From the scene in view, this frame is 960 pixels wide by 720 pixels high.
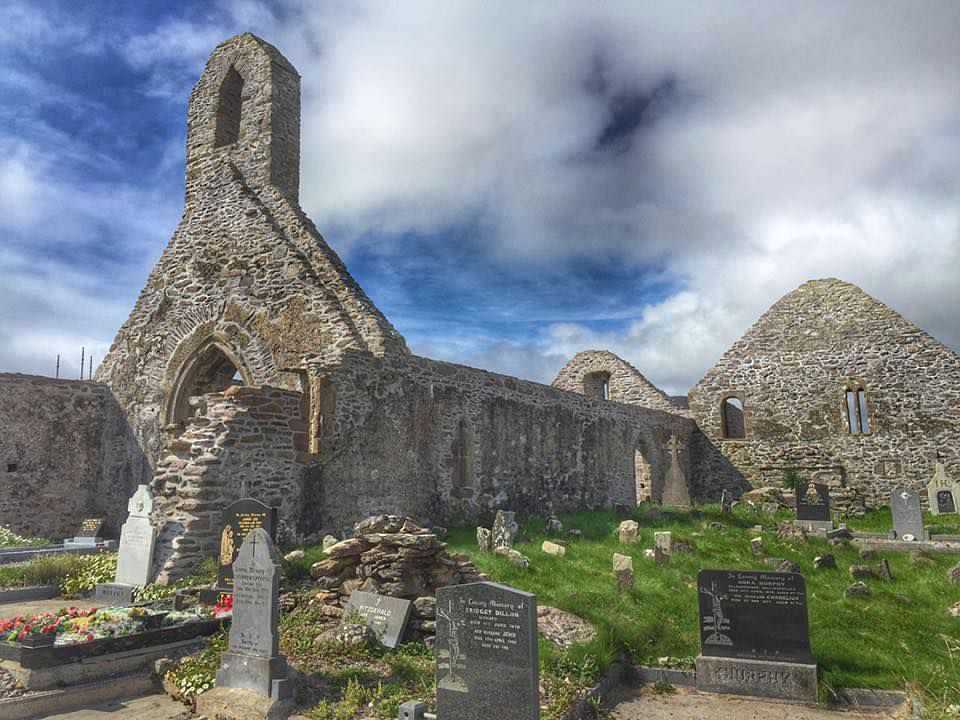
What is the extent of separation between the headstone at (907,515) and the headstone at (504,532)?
25.8 feet

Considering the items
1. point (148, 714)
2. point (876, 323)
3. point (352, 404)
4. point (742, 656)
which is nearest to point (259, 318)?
point (352, 404)

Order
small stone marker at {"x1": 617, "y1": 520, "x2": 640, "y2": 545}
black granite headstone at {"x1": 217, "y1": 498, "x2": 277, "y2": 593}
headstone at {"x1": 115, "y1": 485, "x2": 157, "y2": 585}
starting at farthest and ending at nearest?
small stone marker at {"x1": 617, "y1": 520, "x2": 640, "y2": 545}, headstone at {"x1": 115, "y1": 485, "x2": 157, "y2": 585}, black granite headstone at {"x1": 217, "y1": 498, "x2": 277, "y2": 593}

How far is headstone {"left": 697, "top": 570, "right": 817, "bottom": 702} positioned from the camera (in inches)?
286

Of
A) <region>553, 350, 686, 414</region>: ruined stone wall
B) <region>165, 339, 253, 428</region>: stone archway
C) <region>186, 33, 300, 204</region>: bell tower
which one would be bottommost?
<region>165, 339, 253, 428</region>: stone archway

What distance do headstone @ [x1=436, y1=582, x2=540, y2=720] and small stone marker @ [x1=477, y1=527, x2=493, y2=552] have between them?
5.75 metres

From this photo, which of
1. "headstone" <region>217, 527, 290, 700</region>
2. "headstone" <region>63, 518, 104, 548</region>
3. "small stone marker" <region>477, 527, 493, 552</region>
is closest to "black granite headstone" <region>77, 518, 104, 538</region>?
"headstone" <region>63, 518, 104, 548</region>

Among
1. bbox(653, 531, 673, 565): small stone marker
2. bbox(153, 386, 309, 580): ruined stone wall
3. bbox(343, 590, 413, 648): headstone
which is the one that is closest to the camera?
bbox(343, 590, 413, 648): headstone

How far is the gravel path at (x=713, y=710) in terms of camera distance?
21.8 ft

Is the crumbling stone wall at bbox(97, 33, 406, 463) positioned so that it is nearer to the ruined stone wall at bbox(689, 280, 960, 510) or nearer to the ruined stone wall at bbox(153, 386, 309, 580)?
the ruined stone wall at bbox(153, 386, 309, 580)

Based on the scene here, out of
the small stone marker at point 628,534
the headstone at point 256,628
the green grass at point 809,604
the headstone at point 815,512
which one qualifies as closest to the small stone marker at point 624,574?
the green grass at point 809,604

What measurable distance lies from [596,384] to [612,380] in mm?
917

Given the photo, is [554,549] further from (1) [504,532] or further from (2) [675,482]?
(2) [675,482]

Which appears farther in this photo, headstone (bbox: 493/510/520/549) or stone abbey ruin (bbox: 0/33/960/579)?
headstone (bbox: 493/510/520/549)

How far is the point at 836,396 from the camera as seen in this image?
24141 mm
